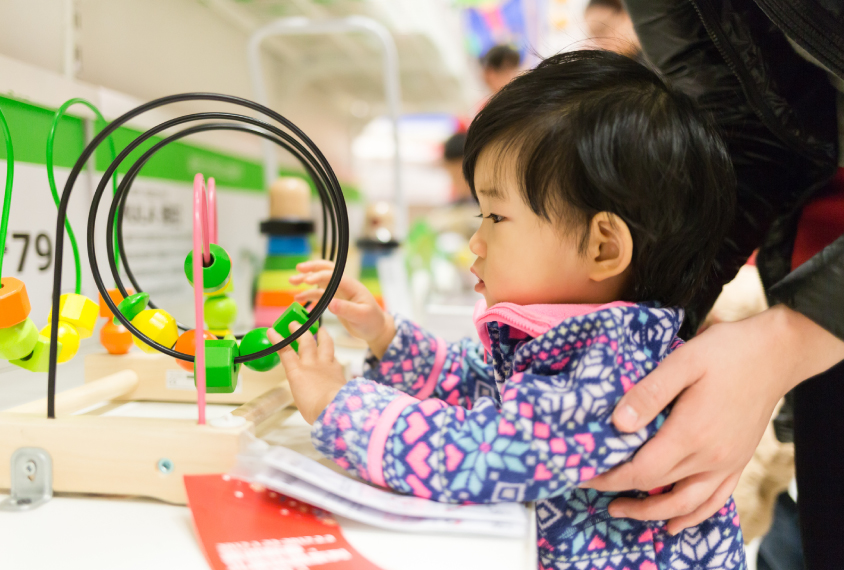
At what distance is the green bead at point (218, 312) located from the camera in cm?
56

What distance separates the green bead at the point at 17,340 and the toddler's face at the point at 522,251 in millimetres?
397

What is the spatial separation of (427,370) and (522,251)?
216 millimetres

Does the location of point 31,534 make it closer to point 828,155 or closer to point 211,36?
point 828,155

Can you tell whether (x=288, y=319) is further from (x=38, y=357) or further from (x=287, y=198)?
(x=287, y=198)

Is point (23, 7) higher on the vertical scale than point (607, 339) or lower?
higher

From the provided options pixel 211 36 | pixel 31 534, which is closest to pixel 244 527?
pixel 31 534

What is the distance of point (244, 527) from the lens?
0.37 meters

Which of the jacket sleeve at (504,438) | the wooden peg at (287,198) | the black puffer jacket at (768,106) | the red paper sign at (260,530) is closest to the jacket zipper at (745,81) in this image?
the black puffer jacket at (768,106)

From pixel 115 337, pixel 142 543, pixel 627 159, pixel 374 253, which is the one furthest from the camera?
pixel 374 253

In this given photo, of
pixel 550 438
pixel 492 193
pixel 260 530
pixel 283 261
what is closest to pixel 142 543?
pixel 260 530

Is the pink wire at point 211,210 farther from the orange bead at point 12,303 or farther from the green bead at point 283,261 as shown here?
the green bead at point 283,261

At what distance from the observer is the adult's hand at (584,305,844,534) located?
416 mm

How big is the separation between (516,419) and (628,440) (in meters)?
0.09

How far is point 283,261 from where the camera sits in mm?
951
